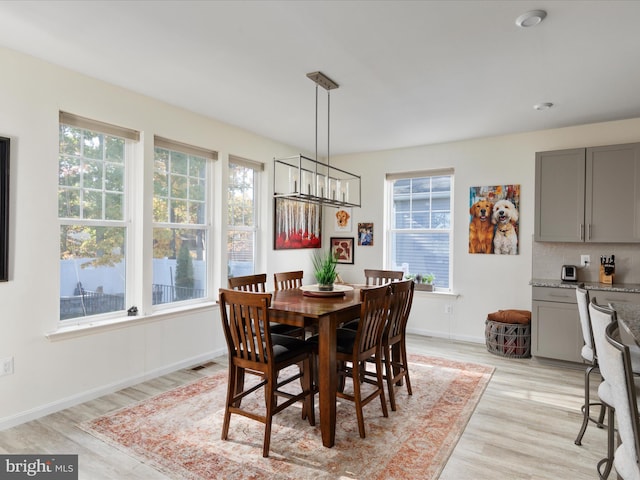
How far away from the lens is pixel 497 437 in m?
2.57

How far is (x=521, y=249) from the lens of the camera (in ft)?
15.1

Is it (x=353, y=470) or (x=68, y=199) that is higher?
(x=68, y=199)

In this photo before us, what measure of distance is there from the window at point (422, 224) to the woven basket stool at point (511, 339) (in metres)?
0.96

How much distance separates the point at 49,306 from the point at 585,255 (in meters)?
5.22

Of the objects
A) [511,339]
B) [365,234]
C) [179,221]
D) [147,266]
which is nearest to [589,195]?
[511,339]

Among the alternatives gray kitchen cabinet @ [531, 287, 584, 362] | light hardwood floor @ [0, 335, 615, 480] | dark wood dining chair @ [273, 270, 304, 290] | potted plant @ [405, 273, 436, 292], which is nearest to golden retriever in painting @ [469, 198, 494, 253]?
potted plant @ [405, 273, 436, 292]

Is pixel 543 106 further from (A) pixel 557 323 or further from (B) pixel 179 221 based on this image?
(B) pixel 179 221

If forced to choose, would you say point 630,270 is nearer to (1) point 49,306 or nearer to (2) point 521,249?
(2) point 521,249

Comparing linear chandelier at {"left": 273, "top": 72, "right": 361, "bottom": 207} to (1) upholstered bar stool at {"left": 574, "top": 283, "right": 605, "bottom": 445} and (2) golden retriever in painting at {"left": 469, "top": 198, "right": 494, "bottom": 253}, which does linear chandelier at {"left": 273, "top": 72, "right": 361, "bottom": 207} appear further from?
(1) upholstered bar stool at {"left": 574, "top": 283, "right": 605, "bottom": 445}

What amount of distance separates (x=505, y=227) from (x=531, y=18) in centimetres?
295

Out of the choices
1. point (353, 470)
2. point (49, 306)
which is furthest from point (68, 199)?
point (353, 470)

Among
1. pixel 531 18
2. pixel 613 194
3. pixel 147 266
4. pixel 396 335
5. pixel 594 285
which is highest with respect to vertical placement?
pixel 531 18

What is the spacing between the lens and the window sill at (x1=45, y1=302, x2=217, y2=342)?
293 cm

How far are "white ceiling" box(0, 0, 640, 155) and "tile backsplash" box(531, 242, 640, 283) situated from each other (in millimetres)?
1386
